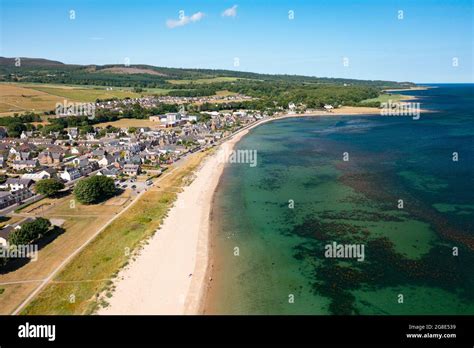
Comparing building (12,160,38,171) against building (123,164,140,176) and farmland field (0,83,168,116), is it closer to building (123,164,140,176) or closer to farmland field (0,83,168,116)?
building (123,164,140,176)

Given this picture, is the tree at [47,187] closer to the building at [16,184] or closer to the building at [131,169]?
the building at [16,184]

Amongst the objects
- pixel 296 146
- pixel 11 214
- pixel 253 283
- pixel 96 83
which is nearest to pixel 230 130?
pixel 296 146

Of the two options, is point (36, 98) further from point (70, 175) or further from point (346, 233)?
point (346, 233)

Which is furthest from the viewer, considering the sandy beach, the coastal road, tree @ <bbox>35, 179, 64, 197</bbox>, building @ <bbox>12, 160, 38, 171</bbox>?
building @ <bbox>12, 160, 38, 171</bbox>

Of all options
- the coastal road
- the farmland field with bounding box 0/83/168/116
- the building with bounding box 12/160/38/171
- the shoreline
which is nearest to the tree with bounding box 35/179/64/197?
the coastal road

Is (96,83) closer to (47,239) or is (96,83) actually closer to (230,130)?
(230,130)
